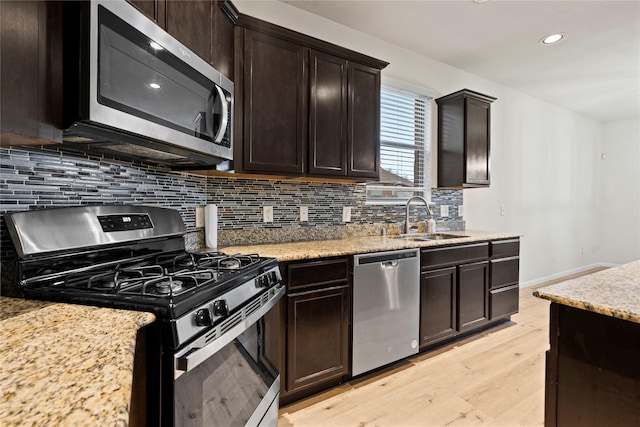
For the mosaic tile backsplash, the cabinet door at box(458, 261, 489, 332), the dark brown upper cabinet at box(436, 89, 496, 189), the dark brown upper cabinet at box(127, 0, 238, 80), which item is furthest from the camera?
the dark brown upper cabinet at box(436, 89, 496, 189)

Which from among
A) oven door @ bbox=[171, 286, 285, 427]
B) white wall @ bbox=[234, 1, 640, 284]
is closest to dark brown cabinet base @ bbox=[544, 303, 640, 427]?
oven door @ bbox=[171, 286, 285, 427]

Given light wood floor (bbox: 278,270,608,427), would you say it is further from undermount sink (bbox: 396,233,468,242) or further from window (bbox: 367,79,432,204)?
window (bbox: 367,79,432,204)

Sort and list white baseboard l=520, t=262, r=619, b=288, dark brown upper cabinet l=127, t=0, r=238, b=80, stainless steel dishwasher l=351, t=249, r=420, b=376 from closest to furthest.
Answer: dark brown upper cabinet l=127, t=0, r=238, b=80 → stainless steel dishwasher l=351, t=249, r=420, b=376 → white baseboard l=520, t=262, r=619, b=288

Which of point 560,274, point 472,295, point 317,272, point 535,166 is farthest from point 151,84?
point 560,274

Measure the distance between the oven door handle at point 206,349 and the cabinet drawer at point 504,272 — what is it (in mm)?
2352

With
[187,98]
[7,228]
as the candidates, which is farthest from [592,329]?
[7,228]

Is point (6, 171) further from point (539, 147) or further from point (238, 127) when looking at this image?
point (539, 147)

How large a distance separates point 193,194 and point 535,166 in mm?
4594

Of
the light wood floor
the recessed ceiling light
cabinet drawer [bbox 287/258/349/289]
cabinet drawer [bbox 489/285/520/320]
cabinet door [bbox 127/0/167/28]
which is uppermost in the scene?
the recessed ceiling light

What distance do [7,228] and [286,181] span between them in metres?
1.64

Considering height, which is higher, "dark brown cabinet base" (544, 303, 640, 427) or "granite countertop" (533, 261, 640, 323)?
"granite countertop" (533, 261, 640, 323)

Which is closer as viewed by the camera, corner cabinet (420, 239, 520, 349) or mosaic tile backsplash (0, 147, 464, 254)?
mosaic tile backsplash (0, 147, 464, 254)

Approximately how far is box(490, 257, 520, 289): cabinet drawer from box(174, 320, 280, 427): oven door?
87.5 inches

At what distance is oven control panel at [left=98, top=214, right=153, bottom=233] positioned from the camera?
1392 millimetres
